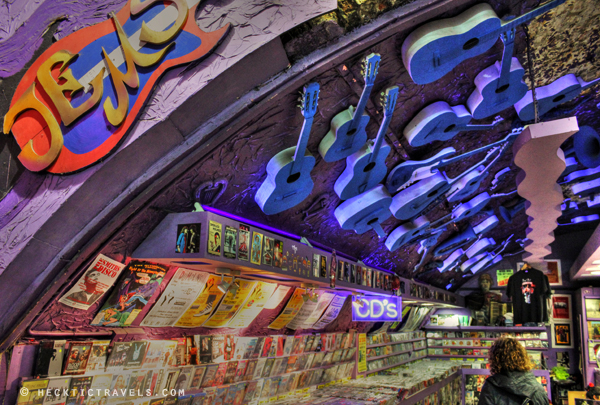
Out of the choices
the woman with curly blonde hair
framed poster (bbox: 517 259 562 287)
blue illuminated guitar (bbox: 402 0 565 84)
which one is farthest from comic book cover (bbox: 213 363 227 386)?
framed poster (bbox: 517 259 562 287)

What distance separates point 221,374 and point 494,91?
3035 mm

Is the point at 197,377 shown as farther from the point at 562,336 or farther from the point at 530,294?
the point at 562,336

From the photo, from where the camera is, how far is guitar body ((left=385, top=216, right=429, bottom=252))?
5.34 metres

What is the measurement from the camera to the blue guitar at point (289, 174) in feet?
9.19

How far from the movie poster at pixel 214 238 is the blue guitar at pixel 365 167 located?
1.41 metres

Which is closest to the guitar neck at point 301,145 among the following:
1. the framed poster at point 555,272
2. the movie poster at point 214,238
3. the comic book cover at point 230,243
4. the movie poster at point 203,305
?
the comic book cover at point 230,243

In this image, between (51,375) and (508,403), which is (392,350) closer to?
(508,403)

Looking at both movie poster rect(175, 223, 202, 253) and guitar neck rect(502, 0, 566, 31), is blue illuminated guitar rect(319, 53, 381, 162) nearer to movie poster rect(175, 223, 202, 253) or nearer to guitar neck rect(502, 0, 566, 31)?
guitar neck rect(502, 0, 566, 31)

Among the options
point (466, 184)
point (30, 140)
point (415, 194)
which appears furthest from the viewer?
point (466, 184)

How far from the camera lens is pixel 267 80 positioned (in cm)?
253

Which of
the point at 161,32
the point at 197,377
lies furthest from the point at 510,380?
the point at 161,32

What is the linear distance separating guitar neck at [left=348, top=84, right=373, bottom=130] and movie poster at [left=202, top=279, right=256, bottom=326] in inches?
58.2

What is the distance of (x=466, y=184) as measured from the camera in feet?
16.4

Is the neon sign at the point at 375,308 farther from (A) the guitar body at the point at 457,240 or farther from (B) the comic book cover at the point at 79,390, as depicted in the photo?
(B) the comic book cover at the point at 79,390
